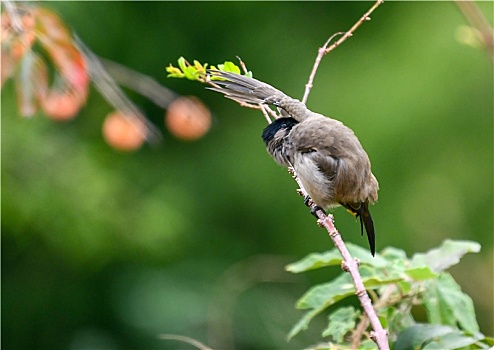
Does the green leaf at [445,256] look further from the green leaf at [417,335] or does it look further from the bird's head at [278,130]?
the bird's head at [278,130]

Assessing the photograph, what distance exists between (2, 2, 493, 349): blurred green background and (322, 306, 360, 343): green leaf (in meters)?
2.51

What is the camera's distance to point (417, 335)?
1425 millimetres

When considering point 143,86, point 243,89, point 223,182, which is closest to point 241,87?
point 243,89

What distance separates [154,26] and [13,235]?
1491 millimetres

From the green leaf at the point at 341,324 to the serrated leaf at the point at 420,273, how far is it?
0.44ft

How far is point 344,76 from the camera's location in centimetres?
468

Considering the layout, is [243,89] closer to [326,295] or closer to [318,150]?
[318,150]

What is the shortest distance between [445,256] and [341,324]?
0.25 m

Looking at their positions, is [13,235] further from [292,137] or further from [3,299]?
[292,137]

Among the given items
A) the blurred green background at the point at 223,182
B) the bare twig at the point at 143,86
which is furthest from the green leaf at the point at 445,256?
the blurred green background at the point at 223,182

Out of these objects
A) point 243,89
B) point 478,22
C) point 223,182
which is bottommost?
point 478,22

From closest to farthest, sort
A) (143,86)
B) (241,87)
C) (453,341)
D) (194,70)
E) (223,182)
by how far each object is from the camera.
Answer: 1. (453,341)
2. (194,70)
3. (241,87)
4. (143,86)
5. (223,182)

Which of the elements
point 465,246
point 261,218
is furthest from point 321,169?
point 261,218

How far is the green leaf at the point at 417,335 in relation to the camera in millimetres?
1415
